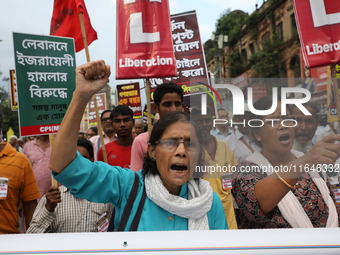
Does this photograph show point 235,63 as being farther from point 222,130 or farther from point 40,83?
point 222,130

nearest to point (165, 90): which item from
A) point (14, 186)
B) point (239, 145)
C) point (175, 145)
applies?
point (14, 186)

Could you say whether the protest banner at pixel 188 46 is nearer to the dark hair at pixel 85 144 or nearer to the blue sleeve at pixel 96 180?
the dark hair at pixel 85 144

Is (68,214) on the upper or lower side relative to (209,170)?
lower

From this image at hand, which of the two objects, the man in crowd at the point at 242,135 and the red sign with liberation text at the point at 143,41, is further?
the red sign with liberation text at the point at 143,41

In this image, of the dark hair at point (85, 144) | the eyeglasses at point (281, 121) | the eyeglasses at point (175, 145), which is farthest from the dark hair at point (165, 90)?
the eyeglasses at point (281, 121)

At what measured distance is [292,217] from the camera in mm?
1771

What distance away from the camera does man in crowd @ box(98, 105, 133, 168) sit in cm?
409

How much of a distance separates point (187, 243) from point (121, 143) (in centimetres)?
320

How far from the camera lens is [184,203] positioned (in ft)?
5.49

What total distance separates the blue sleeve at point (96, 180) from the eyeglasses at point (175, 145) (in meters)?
0.21

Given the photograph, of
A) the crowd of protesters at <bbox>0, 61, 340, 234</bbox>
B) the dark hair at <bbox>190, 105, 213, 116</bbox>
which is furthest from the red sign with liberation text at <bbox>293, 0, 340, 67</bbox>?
the dark hair at <bbox>190, 105, 213, 116</bbox>

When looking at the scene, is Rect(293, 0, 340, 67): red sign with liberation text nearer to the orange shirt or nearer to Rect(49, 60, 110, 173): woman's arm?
Rect(49, 60, 110, 173): woman's arm

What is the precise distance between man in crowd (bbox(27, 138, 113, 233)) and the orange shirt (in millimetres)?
315

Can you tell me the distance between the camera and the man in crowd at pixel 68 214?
8.22ft
